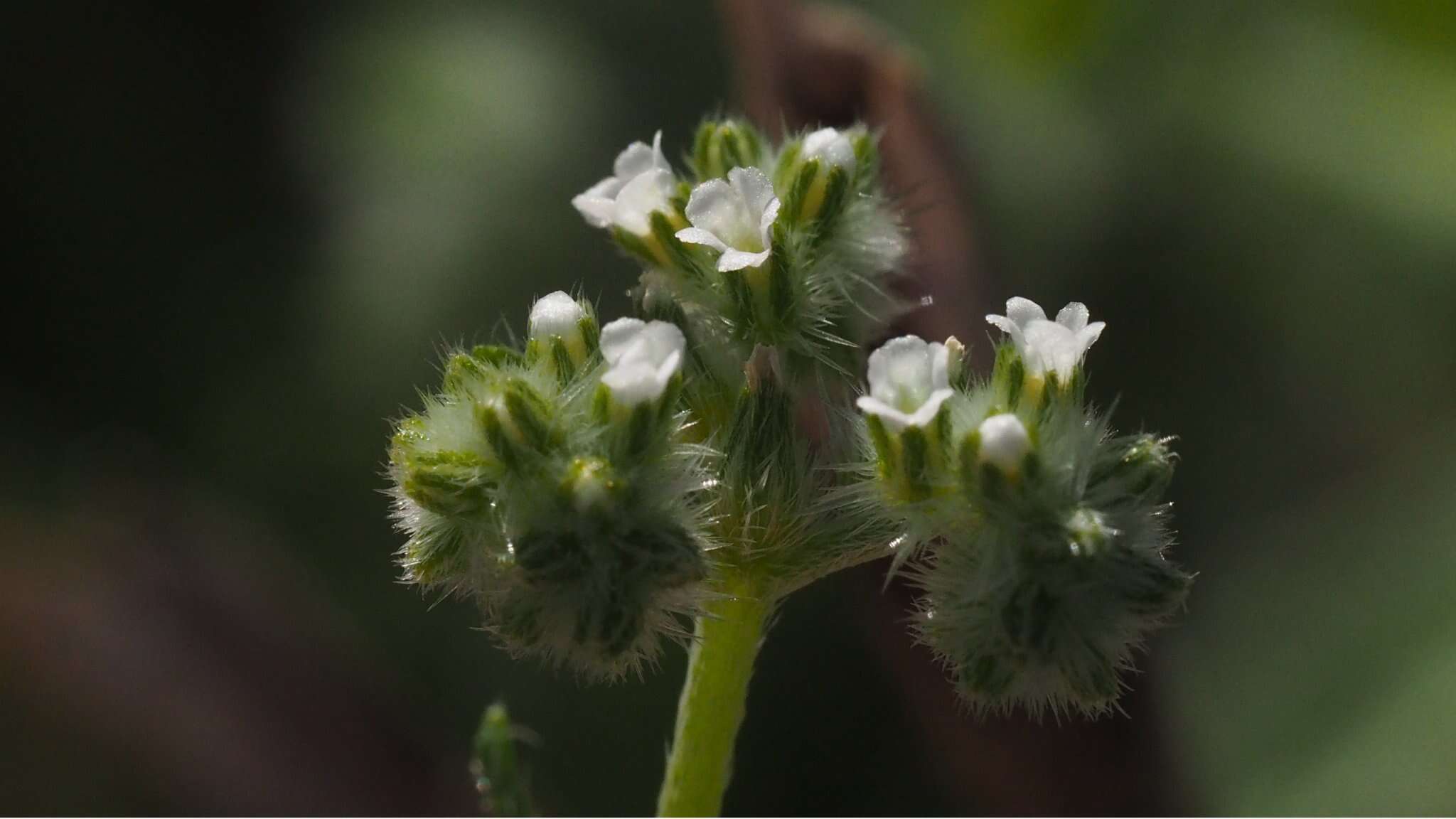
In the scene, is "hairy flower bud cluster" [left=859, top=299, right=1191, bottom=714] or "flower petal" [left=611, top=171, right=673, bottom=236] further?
"flower petal" [left=611, top=171, right=673, bottom=236]

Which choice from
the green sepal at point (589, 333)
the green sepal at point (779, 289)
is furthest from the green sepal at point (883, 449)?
the green sepal at point (589, 333)

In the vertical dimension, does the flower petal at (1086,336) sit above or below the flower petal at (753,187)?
below

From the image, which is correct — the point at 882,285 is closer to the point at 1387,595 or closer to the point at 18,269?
the point at 1387,595

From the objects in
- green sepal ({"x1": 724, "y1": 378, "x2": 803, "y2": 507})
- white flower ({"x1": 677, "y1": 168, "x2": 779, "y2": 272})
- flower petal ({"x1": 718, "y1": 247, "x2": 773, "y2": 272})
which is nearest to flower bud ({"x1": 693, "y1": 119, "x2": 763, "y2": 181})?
white flower ({"x1": 677, "y1": 168, "x2": 779, "y2": 272})

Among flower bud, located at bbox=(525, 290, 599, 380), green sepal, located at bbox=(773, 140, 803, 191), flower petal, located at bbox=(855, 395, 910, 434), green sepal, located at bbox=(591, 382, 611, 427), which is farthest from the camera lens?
green sepal, located at bbox=(773, 140, 803, 191)

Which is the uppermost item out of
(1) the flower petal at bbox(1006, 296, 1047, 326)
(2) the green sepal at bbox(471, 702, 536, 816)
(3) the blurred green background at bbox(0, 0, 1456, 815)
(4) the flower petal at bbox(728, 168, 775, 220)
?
(4) the flower petal at bbox(728, 168, 775, 220)

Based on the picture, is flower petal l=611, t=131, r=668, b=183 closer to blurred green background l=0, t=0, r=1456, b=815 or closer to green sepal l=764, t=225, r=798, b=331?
green sepal l=764, t=225, r=798, b=331

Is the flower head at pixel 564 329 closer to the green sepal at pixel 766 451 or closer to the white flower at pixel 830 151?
the green sepal at pixel 766 451

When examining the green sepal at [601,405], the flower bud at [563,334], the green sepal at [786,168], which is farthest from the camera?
the green sepal at [786,168]

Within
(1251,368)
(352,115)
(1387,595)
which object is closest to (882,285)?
(1387,595)
